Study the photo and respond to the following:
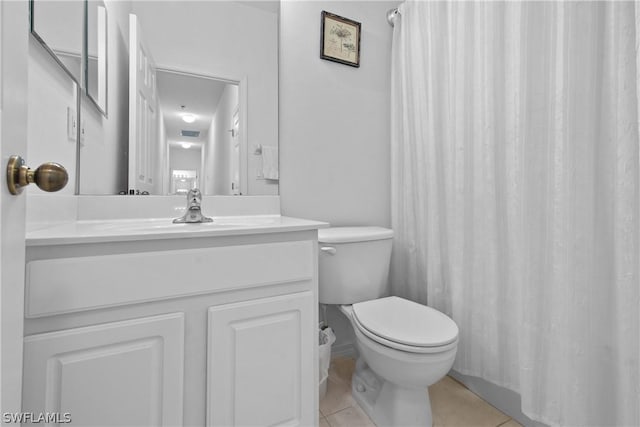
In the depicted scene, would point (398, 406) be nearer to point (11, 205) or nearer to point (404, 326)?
point (404, 326)

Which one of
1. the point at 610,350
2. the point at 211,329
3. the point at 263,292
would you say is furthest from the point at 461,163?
the point at 211,329

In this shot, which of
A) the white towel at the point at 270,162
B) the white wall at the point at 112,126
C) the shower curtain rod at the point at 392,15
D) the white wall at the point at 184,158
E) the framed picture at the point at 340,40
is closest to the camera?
the white wall at the point at 112,126

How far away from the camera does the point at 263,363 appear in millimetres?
898

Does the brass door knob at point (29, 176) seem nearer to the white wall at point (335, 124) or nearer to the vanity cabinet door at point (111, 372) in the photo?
the vanity cabinet door at point (111, 372)

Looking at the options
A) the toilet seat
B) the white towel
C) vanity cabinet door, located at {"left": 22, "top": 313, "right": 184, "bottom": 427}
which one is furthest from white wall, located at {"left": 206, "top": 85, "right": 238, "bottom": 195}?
the toilet seat

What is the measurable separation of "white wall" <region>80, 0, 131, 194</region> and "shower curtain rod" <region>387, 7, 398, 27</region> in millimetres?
1330

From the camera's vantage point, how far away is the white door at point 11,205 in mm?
388

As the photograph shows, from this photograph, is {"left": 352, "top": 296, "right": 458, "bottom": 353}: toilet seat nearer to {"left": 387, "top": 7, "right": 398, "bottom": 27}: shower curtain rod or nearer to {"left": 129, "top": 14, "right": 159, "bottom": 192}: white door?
{"left": 129, "top": 14, "right": 159, "bottom": 192}: white door

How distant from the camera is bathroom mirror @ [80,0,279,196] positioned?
1.17 metres

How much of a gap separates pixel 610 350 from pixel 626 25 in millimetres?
919

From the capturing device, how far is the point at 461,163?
1312 millimetres

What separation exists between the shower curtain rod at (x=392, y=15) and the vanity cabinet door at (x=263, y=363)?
1.64m

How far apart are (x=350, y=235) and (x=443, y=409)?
85 cm

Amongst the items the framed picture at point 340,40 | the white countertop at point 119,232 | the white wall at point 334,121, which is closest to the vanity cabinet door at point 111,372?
the white countertop at point 119,232
